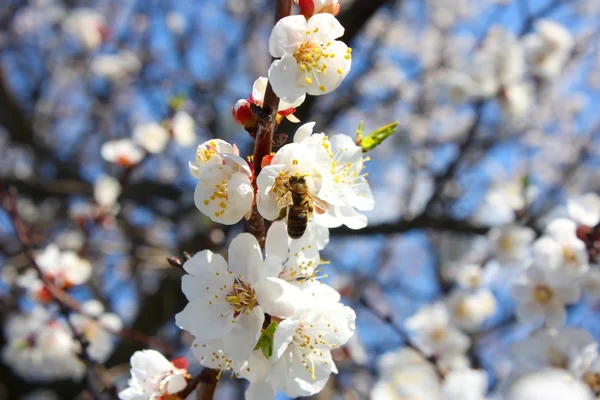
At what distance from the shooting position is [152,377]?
1216 mm

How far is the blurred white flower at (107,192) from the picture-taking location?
11.0ft

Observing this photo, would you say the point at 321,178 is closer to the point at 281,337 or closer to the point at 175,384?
the point at 281,337

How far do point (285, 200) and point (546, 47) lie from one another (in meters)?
4.30

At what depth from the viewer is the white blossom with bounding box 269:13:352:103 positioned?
3.37ft

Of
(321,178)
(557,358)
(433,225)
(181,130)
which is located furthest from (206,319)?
(433,225)

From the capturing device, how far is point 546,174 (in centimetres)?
887

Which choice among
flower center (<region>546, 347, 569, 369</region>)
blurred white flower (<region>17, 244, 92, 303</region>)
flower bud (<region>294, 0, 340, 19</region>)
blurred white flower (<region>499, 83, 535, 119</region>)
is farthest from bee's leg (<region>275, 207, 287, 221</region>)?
blurred white flower (<region>499, 83, 535, 119</region>)

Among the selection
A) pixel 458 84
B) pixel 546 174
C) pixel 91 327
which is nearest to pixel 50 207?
pixel 91 327

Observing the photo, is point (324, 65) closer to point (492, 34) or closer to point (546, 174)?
point (492, 34)

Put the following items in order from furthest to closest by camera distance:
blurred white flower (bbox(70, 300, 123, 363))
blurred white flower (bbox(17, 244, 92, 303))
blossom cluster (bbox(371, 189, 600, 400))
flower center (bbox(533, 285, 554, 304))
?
blurred white flower (bbox(70, 300, 123, 363))
blurred white flower (bbox(17, 244, 92, 303))
flower center (bbox(533, 285, 554, 304))
blossom cluster (bbox(371, 189, 600, 400))

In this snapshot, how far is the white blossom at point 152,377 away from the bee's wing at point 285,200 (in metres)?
0.54

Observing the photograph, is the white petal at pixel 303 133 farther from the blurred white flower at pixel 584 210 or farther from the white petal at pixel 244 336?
the blurred white flower at pixel 584 210

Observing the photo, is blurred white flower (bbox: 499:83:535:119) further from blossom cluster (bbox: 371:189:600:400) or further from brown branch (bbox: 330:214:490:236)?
brown branch (bbox: 330:214:490:236)

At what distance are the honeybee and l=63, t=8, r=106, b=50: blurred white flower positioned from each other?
18.6 feet
